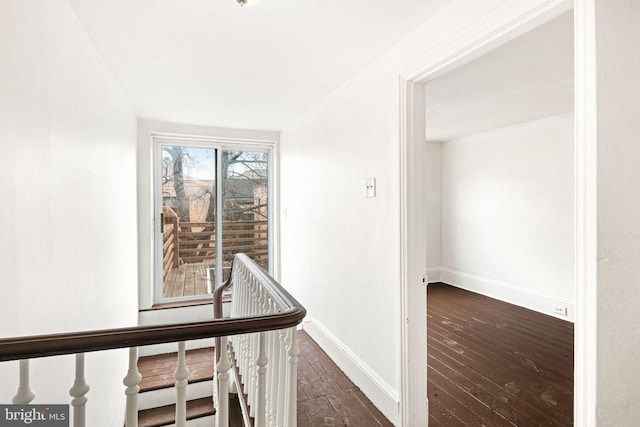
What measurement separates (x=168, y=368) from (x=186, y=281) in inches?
40.3

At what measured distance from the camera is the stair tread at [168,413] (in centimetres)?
291

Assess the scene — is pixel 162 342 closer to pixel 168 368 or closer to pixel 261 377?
pixel 261 377

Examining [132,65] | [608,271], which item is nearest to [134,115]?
[132,65]

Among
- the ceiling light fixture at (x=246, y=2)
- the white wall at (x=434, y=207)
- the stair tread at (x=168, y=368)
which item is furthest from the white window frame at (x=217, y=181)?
the ceiling light fixture at (x=246, y=2)

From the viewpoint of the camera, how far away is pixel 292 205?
3885 mm

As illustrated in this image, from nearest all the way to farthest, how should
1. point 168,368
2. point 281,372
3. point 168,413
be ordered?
point 281,372 < point 168,413 < point 168,368

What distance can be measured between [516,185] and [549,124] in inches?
32.2

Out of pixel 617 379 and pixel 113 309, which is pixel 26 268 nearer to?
pixel 113 309

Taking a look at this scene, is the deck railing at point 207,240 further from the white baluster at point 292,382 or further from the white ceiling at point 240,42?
the white baluster at point 292,382

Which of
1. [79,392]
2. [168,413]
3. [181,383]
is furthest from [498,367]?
[168,413]

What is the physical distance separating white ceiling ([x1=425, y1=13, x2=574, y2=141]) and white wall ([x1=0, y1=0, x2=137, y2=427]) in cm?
230

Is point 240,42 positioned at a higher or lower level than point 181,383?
higher

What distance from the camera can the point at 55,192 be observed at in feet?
4.40

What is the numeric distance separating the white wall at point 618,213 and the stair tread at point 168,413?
10.4ft
